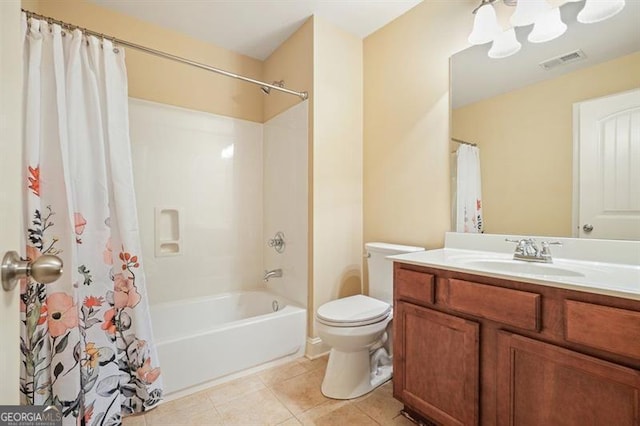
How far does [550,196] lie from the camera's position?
1429 mm

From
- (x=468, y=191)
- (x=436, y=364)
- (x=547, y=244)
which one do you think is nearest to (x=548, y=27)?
(x=468, y=191)

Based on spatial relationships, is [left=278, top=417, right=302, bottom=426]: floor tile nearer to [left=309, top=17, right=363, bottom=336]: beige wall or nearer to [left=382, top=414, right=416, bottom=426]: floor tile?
[left=382, top=414, right=416, bottom=426]: floor tile

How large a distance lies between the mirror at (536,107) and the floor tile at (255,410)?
5.00ft

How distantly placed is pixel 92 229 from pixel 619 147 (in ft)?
8.11

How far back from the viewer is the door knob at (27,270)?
18.7 inches

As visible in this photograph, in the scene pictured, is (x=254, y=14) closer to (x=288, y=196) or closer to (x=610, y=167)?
(x=288, y=196)

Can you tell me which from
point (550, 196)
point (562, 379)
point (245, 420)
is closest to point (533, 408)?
point (562, 379)

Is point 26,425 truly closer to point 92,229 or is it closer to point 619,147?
point 92,229

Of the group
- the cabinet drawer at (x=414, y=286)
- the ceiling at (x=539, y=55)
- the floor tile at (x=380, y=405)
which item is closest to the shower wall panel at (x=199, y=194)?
the floor tile at (x=380, y=405)

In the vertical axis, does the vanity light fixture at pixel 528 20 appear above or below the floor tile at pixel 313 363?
above

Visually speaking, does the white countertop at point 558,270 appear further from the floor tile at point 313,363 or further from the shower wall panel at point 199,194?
the shower wall panel at point 199,194

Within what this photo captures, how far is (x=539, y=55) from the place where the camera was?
1.47m

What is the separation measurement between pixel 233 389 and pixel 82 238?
117 cm

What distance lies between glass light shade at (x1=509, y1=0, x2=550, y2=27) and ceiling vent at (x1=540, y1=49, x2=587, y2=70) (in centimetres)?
22
